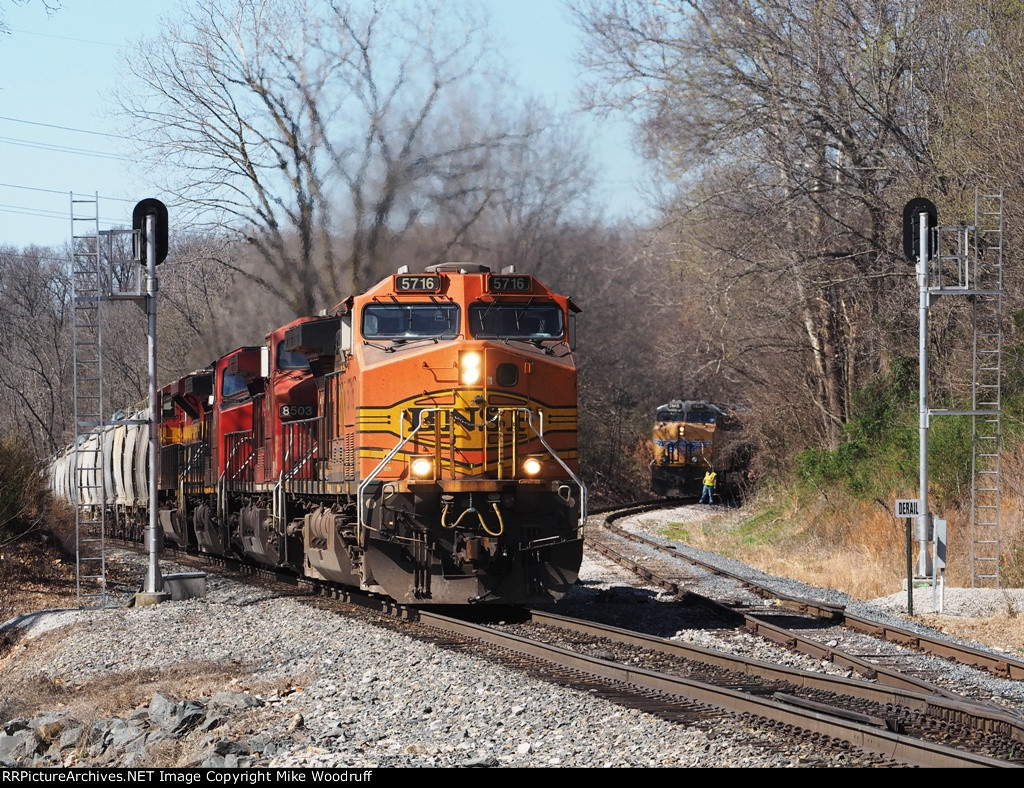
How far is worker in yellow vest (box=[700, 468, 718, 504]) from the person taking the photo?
37.0 metres

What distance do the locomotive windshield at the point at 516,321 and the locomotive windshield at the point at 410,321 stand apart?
0.22 meters

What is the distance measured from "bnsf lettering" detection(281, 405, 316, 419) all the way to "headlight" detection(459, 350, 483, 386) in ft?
11.9

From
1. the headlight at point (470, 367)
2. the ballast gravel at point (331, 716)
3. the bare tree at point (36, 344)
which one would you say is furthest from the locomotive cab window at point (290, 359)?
the bare tree at point (36, 344)

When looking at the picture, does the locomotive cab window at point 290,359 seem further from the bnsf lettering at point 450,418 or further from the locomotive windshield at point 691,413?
the locomotive windshield at point 691,413

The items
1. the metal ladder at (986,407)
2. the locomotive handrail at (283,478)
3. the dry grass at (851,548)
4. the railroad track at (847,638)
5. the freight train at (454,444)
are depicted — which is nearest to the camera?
the railroad track at (847,638)

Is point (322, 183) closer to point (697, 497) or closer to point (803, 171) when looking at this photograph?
point (803, 171)

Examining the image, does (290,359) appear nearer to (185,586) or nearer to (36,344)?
(185,586)

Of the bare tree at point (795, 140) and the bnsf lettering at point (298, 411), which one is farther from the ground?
the bare tree at point (795, 140)

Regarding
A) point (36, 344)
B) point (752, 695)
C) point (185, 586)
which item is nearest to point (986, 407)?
point (185, 586)

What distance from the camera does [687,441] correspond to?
3931 centimetres

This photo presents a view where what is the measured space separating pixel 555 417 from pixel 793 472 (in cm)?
1935

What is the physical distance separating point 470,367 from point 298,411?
Answer: 4054 mm

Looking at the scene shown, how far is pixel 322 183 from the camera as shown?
29.3 metres

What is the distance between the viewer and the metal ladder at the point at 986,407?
50.1 feet
